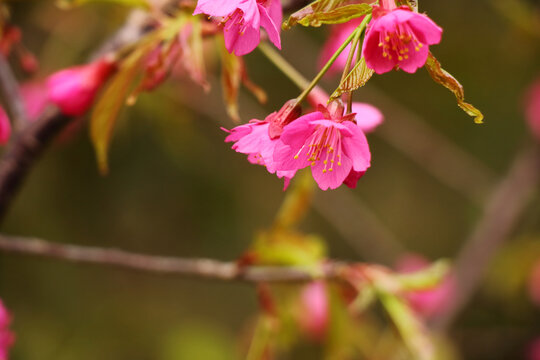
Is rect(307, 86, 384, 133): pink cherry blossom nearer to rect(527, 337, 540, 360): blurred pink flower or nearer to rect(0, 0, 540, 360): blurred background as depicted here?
rect(0, 0, 540, 360): blurred background

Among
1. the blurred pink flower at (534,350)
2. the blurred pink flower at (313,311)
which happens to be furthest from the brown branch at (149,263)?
the blurred pink flower at (534,350)

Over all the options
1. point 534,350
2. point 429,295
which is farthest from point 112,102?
point 534,350

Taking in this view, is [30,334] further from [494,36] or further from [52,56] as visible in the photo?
[494,36]

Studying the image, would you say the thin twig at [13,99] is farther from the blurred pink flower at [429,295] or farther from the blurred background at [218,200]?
the blurred pink flower at [429,295]

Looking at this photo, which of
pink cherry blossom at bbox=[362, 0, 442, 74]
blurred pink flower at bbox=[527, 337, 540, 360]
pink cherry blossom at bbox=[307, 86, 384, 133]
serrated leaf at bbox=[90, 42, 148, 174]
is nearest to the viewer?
pink cherry blossom at bbox=[362, 0, 442, 74]

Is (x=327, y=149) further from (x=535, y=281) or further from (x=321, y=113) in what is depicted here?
(x=535, y=281)

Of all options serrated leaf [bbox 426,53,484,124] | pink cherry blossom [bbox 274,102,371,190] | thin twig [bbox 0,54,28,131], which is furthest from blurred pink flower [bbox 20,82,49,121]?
serrated leaf [bbox 426,53,484,124]
